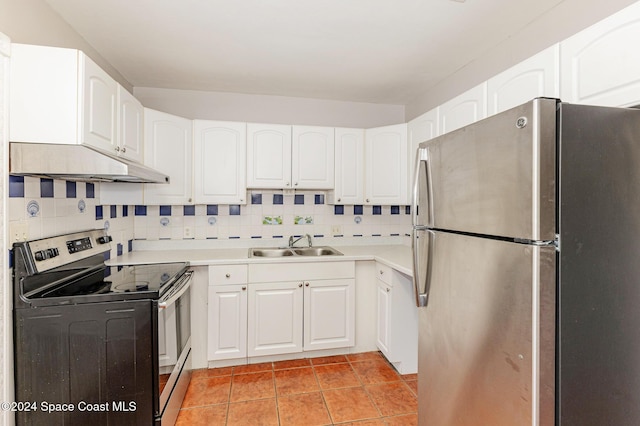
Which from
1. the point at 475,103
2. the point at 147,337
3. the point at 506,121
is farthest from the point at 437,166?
the point at 147,337

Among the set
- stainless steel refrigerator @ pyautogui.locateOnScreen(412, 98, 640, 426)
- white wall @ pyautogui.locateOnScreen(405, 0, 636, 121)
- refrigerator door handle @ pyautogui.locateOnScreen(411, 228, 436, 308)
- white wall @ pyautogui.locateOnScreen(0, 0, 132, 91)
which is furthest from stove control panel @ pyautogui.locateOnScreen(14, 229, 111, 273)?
white wall @ pyautogui.locateOnScreen(405, 0, 636, 121)

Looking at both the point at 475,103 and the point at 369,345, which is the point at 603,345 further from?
the point at 369,345

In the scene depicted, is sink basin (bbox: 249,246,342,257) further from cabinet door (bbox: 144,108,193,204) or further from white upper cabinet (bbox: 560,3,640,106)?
white upper cabinet (bbox: 560,3,640,106)

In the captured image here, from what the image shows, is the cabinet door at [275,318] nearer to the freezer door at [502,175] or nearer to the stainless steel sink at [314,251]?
the stainless steel sink at [314,251]

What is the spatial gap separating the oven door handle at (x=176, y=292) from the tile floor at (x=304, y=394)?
0.76m

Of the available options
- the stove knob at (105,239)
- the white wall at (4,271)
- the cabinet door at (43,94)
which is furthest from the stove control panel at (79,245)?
the cabinet door at (43,94)

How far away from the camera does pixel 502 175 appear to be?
1.06 m

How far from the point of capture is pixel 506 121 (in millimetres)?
1040

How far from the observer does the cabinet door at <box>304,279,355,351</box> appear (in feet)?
8.54

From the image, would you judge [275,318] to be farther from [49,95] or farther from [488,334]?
[49,95]

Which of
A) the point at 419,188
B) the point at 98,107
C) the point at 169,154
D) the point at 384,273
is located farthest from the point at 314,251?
the point at 98,107

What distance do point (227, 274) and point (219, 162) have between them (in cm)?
95

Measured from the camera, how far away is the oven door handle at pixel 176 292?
168cm

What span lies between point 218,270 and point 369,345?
1.44m
